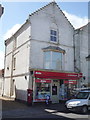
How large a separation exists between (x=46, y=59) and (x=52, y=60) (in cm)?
72

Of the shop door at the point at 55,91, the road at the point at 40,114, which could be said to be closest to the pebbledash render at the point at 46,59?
the shop door at the point at 55,91

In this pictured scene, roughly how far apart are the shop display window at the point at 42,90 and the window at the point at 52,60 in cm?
192

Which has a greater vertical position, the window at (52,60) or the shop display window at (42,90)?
the window at (52,60)

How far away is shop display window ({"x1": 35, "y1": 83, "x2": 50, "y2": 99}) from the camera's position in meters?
17.1

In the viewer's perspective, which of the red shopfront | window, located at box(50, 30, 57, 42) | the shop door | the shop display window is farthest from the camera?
window, located at box(50, 30, 57, 42)

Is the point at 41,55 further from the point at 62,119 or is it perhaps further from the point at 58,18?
the point at 62,119

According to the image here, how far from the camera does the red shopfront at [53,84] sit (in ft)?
55.6

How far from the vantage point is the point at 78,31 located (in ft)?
67.2

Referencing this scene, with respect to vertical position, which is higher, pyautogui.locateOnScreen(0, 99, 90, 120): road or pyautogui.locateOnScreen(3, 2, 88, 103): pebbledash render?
pyautogui.locateOnScreen(3, 2, 88, 103): pebbledash render

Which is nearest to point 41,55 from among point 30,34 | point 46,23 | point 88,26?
point 30,34

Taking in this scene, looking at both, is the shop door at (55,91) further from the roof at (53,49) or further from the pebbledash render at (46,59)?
the roof at (53,49)

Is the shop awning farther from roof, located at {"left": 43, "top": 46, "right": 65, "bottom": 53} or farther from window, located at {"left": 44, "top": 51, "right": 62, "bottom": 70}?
roof, located at {"left": 43, "top": 46, "right": 65, "bottom": 53}

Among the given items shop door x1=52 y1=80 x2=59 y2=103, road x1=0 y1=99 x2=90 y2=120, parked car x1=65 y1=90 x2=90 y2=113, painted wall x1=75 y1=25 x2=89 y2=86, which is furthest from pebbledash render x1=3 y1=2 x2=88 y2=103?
parked car x1=65 y1=90 x2=90 y2=113

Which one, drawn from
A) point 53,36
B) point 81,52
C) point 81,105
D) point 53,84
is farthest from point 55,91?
point 53,36
